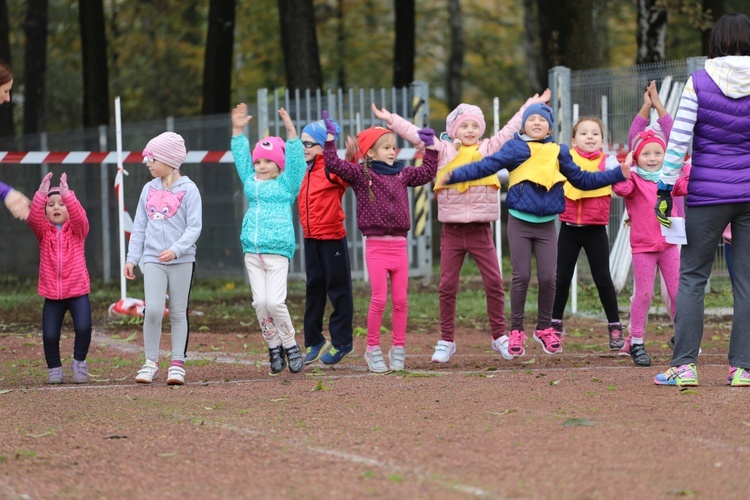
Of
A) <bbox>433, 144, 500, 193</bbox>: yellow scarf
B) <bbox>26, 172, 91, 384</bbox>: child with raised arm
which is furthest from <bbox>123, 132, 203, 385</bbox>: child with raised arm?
<bbox>433, 144, 500, 193</bbox>: yellow scarf

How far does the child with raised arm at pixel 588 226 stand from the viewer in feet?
32.2

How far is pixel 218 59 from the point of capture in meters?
26.1

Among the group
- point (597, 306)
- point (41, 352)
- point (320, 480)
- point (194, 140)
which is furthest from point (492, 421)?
point (194, 140)

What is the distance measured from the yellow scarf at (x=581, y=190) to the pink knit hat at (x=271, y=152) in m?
2.26

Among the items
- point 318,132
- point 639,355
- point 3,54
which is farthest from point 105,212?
point 639,355

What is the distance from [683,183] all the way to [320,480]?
14.2 ft

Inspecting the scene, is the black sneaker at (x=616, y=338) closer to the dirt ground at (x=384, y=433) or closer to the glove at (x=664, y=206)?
the dirt ground at (x=384, y=433)

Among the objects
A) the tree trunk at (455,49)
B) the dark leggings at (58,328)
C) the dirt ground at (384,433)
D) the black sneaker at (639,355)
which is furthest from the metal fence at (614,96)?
the tree trunk at (455,49)

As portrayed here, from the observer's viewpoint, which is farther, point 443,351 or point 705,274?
point 443,351

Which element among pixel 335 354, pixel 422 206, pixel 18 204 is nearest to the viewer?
pixel 18 204

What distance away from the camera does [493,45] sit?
4431 cm

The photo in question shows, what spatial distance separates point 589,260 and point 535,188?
0.97m

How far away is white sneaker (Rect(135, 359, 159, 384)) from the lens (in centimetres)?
872

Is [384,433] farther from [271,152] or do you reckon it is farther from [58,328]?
[58,328]
